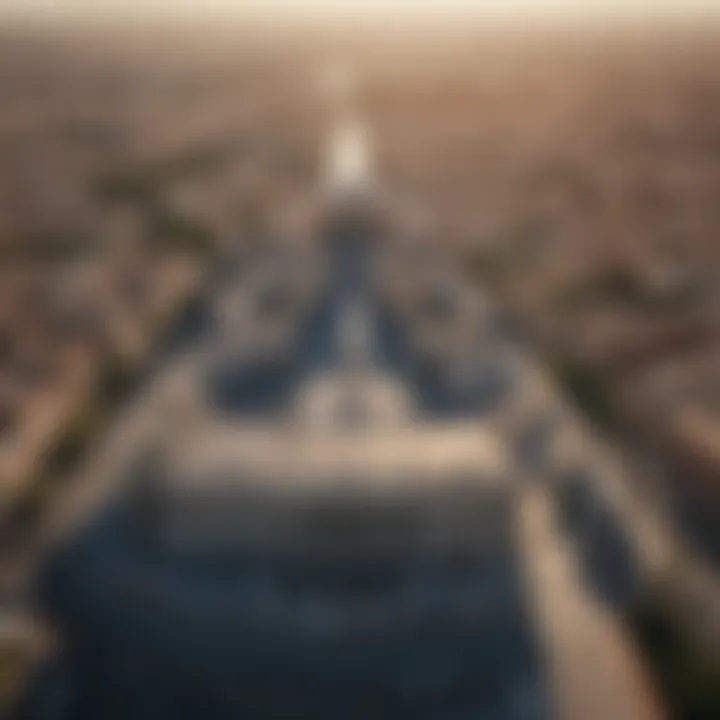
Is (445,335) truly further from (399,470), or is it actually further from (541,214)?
(541,214)

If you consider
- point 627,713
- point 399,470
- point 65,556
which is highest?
point 399,470

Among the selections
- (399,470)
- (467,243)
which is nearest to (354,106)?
(467,243)

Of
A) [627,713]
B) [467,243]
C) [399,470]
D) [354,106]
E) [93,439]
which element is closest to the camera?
[627,713]

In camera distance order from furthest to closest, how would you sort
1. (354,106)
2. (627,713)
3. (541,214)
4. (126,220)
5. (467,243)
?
(354,106)
(126,220)
(541,214)
(467,243)
(627,713)

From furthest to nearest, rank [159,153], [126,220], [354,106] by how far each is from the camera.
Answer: [354,106], [159,153], [126,220]

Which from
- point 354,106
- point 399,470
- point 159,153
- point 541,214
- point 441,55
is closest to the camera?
point 399,470

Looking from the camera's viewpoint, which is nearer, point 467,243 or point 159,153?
point 467,243

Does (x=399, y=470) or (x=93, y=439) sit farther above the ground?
(x=399, y=470)

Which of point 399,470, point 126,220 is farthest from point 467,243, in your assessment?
point 399,470

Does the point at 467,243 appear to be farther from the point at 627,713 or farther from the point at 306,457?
the point at 627,713
